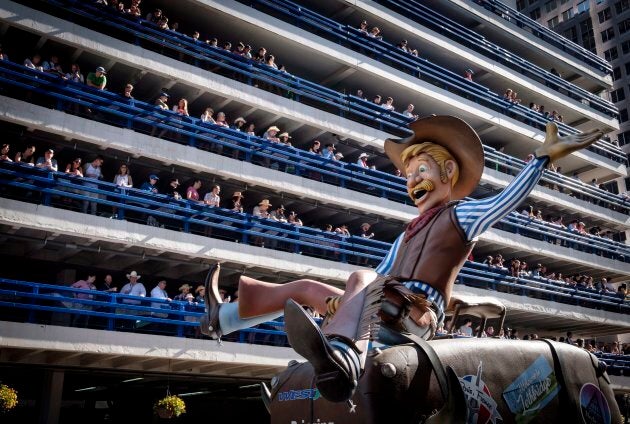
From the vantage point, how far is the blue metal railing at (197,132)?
1383 centimetres

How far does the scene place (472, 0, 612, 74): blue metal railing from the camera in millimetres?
29391

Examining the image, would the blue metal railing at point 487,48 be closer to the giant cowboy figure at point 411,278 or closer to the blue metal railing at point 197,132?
the blue metal railing at point 197,132

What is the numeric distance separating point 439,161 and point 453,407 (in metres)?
2.26

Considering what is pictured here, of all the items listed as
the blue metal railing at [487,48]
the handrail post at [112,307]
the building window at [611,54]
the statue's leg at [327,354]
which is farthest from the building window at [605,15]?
the statue's leg at [327,354]

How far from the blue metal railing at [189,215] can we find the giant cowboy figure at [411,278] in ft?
31.5

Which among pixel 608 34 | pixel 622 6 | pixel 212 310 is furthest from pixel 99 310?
pixel 622 6

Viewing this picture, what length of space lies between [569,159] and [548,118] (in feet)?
10.5

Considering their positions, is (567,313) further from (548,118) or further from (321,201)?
(321,201)

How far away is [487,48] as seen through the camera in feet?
89.9

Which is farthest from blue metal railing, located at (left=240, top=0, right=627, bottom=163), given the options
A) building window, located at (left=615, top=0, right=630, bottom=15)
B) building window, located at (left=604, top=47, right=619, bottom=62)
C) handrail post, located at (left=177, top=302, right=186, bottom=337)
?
building window, located at (left=615, top=0, right=630, bottom=15)

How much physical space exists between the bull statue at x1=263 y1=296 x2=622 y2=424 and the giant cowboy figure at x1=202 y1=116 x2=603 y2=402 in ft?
0.62

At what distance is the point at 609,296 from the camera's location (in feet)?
88.7

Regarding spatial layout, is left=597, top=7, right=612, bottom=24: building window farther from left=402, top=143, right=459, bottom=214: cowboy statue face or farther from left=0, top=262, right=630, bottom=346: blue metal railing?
left=402, top=143, right=459, bottom=214: cowboy statue face

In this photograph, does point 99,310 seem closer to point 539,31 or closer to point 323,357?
point 323,357
